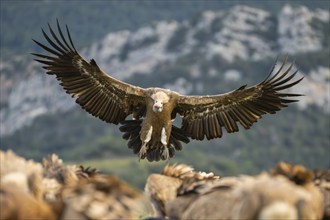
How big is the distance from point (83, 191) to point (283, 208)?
1.81 meters

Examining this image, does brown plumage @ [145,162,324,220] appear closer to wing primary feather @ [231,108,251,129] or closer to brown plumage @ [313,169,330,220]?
brown plumage @ [313,169,330,220]

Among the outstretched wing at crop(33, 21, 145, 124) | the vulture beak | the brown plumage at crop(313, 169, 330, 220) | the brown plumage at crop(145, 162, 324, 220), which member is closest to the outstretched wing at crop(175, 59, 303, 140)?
the vulture beak

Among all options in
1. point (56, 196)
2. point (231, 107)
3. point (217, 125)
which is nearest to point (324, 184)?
point (56, 196)

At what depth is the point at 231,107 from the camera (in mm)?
17750

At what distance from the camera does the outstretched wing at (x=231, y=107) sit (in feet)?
56.6

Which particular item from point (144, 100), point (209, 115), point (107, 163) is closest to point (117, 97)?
point (144, 100)

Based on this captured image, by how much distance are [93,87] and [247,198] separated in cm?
1234

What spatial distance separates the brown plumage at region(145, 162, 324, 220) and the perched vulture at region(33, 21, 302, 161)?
925cm

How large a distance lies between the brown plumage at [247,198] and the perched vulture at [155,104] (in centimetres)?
925

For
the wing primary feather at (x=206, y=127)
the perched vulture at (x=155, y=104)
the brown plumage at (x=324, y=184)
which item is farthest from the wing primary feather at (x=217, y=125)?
the brown plumage at (x=324, y=184)

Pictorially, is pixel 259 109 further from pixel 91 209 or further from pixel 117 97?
pixel 91 209

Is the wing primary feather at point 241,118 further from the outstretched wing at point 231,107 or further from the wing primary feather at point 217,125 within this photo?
the wing primary feather at point 217,125

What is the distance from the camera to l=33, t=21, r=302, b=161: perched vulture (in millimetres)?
17312

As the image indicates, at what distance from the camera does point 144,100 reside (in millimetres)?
17922
